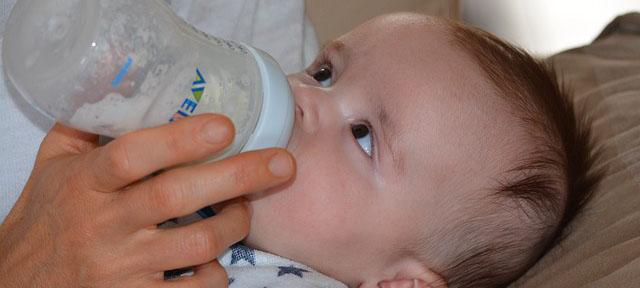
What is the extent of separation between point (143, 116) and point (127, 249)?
15cm

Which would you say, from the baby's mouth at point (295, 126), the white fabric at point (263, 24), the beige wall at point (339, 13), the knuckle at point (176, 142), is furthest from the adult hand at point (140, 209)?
the beige wall at point (339, 13)

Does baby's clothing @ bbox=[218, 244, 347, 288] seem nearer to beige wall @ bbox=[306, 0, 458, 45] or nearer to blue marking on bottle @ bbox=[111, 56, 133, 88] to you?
blue marking on bottle @ bbox=[111, 56, 133, 88]

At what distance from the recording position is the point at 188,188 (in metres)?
0.90

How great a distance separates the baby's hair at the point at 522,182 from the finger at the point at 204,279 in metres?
0.36

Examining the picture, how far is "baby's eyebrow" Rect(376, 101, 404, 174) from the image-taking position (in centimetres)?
116

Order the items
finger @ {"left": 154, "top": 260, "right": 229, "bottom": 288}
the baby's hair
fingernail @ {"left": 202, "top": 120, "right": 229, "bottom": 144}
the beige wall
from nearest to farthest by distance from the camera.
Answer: fingernail @ {"left": 202, "top": 120, "right": 229, "bottom": 144}, finger @ {"left": 154, "top": 260, "right": 229, "bottom": 288}, the baby's hair, the beige wall

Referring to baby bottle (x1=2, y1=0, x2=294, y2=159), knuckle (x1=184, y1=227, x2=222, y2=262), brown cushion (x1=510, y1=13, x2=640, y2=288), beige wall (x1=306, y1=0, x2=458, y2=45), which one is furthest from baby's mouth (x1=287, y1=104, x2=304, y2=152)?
beige wall (x1=306, y1=0, x2=458, y2=45)

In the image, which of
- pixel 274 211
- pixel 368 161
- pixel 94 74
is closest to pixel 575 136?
pixel 368 161

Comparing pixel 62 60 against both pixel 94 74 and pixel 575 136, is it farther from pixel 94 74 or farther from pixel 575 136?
pixel 575 136

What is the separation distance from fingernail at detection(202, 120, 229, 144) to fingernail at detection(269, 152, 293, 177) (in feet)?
0.27

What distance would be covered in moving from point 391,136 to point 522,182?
209 mm

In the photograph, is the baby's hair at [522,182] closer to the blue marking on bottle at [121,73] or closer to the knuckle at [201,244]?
the knuckle at [201,244]

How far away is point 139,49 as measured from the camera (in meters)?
0.89

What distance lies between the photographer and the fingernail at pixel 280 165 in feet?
3.08
